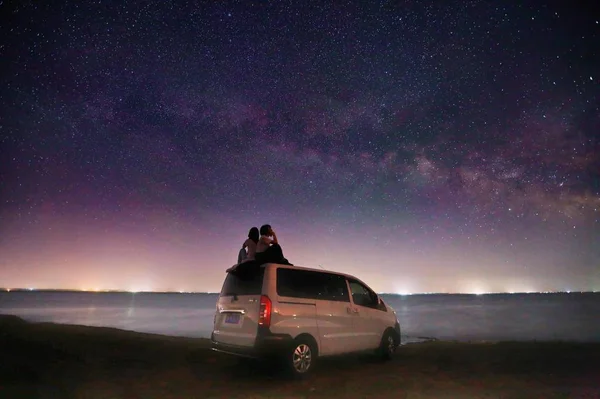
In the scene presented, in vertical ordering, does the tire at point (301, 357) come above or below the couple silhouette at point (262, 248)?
below

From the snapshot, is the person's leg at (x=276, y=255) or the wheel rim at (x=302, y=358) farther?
the person's leg at (x=276, y=255)

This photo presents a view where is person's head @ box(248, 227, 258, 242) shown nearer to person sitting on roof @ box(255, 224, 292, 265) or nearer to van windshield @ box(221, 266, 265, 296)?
person sitting on roof @ box(255, 224, 292, 265)

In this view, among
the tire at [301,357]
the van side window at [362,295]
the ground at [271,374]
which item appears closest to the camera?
the ground at [271,374]

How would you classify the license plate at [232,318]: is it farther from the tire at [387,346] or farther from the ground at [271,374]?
the tire at [387,346]

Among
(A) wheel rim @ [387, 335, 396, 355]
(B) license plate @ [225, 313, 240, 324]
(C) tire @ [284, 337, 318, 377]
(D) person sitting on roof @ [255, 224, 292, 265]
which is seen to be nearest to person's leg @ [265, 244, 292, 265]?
(D) person sitting on roof @ [255, 224, 292, 265]

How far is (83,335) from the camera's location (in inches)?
600

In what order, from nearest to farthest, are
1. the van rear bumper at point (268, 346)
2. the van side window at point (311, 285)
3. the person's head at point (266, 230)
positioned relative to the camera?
the van rear bumper at point (268, 346) < the van side window at point (311, 285) < the person's head at point (266, 230)

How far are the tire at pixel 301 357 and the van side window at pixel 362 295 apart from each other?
6.28ft

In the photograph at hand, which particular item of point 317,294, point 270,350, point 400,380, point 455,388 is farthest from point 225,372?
point 455,388

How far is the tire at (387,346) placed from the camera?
35.9 ft

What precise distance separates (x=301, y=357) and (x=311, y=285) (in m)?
1.50

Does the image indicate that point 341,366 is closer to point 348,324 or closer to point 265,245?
point 348,324

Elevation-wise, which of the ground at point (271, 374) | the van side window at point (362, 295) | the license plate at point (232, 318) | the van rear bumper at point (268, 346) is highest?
the van side window at point (362, 295)

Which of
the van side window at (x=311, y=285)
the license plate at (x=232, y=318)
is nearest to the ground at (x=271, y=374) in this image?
the license plate at (x=232, y=318)
